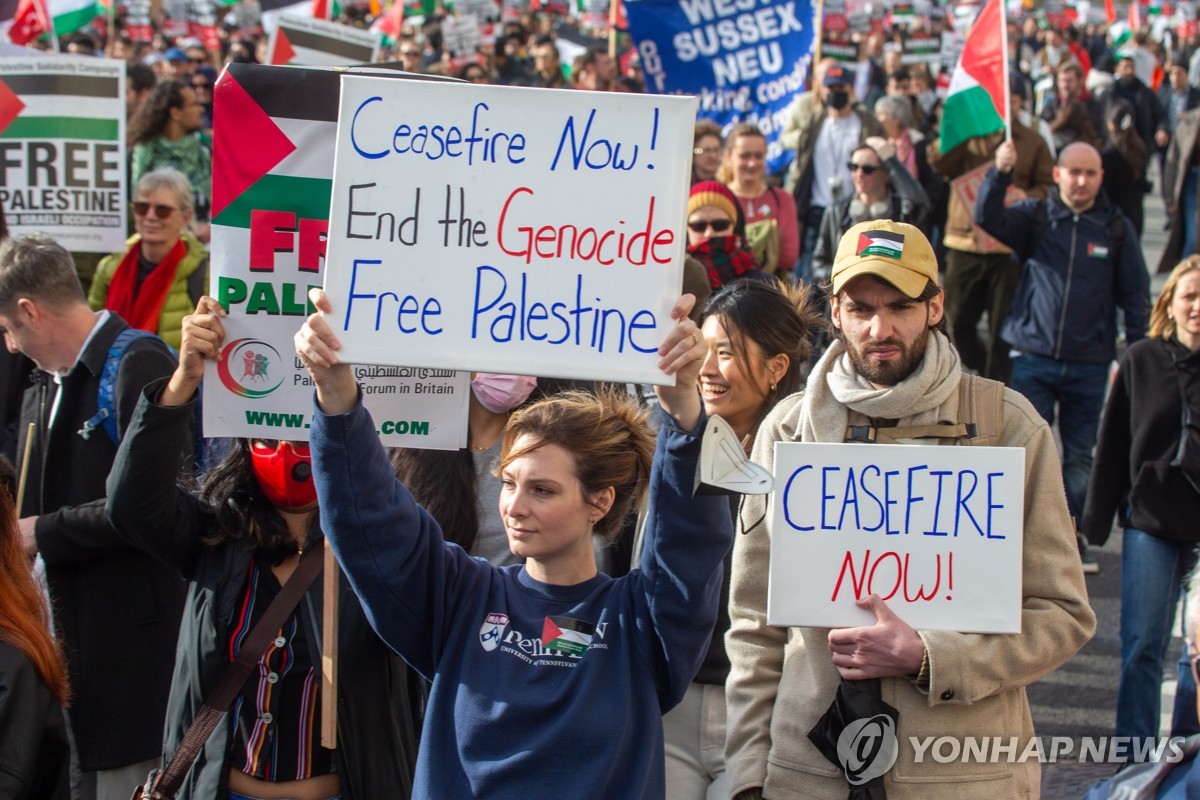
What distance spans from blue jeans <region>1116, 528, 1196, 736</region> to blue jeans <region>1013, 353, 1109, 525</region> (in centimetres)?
206

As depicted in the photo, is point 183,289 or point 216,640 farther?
point 183,289

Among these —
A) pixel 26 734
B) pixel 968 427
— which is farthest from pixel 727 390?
pixel 26 734

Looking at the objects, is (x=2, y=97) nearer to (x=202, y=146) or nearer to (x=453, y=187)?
(x=202, y=146)

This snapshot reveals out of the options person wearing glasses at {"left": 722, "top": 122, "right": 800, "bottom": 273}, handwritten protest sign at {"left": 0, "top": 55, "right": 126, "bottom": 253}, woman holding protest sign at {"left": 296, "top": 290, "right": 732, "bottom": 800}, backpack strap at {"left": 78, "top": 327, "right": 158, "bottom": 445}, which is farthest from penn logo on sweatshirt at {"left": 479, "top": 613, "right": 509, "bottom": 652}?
person wearing glasses at {"left": 722, "top": 122, "right": 800, "bottom": 273}

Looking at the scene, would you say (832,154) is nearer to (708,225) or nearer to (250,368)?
(708,225)

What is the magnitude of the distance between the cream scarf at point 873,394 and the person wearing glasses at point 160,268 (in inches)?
154

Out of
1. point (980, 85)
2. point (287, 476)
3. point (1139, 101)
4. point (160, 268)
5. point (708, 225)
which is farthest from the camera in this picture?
point (1139, 101)

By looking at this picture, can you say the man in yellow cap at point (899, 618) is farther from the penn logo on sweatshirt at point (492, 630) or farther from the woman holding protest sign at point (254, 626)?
the woman holding protest sign at point (254, 626)

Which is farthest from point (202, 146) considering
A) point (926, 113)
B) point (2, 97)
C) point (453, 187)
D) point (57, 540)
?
point (926, 113)

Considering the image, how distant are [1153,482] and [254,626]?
3305 mm

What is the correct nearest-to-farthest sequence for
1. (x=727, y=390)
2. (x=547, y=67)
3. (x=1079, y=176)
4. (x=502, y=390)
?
(x=727, y=390) → (x=502, y=390) → (x=1079, y=176) → (x=547, y=67)

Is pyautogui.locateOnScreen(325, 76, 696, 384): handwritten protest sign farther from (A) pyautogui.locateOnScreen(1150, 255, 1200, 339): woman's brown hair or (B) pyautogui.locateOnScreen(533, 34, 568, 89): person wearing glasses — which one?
(B) pyautogui.locateOnScreen(533, 34, 568, 89): person wearing glasses

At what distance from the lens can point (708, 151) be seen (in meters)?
9.33

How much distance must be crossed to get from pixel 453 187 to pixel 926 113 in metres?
13.3
